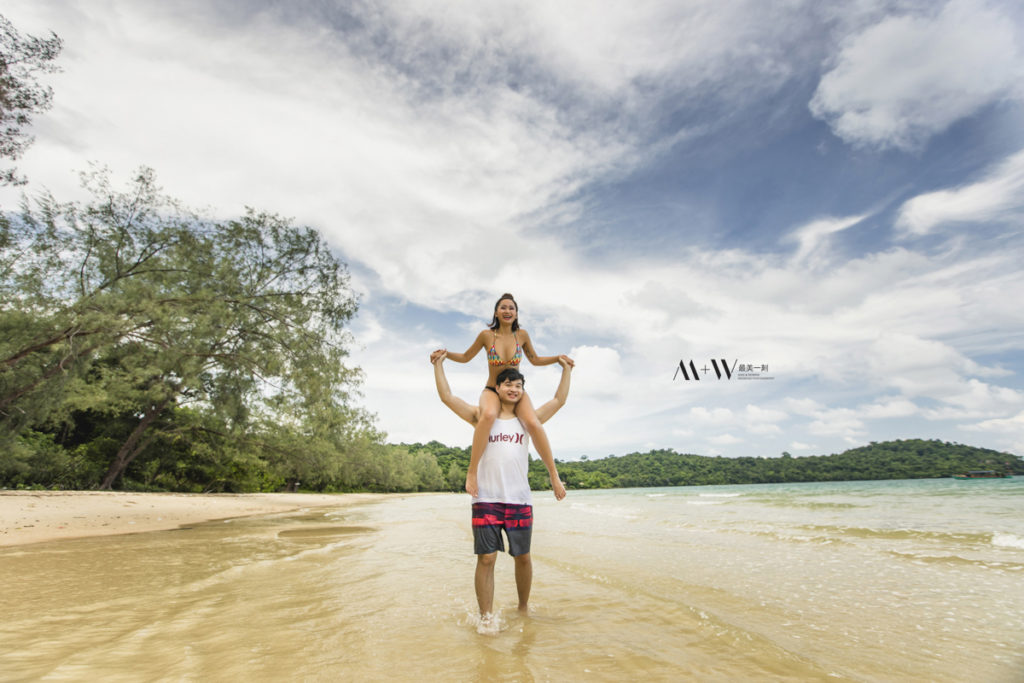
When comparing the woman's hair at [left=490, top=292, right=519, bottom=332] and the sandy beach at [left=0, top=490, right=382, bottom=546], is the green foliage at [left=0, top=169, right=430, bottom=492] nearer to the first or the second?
the sandy beach at [left=0, top=490, right=382, bottom=546]

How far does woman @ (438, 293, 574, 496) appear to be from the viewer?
3.91 m

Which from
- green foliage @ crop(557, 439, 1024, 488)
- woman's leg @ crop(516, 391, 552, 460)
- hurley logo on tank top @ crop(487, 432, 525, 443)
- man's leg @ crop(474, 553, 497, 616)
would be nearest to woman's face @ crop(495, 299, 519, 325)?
woman's leg @ crop(516, 391, 552, 460)

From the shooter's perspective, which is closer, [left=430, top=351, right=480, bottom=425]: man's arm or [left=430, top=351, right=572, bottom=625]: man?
[left=430, top=351, right=572, bottom=625]: man

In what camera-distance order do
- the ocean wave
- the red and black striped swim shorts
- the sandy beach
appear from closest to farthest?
the red and black striped swim shorts, the ocean wave, the sandy beach

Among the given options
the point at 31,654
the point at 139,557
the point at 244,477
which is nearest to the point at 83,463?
the point at 244,477

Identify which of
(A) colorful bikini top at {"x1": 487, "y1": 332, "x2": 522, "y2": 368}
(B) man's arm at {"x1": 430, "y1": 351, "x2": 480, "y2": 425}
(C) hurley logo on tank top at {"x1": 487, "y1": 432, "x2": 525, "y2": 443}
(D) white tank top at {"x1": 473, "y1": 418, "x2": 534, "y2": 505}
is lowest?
(D) white tank top at {"x1": 473, "y1": 418, "x2": 534, "y2": 505}

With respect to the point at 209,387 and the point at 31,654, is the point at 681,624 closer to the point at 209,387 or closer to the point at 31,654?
the point at 31,654

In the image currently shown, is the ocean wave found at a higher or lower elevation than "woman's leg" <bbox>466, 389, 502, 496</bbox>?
lower

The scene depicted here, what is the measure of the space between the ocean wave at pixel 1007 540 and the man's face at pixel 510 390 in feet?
A: 31.0

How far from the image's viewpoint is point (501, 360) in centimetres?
433

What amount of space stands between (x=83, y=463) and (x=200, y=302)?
18667 millimetres

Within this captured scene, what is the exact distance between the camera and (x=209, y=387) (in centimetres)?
1755

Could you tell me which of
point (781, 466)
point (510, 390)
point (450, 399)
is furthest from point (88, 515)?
point (781, 466)

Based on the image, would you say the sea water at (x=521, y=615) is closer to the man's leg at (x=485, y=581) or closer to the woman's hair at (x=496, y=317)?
the man's leg at (x=485, y=581)
